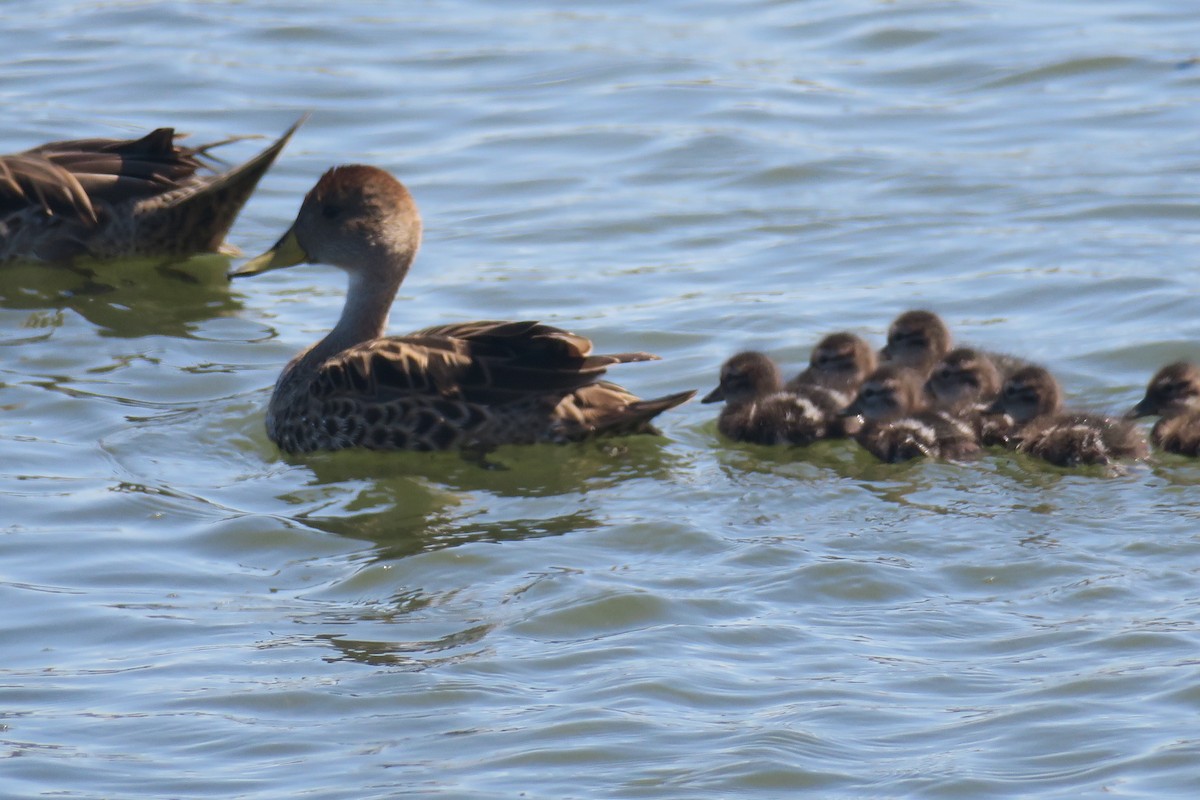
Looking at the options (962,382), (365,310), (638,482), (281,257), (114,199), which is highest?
(114,199)

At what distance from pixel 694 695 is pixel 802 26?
962 centimetres

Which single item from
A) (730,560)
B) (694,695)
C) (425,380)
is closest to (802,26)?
(425,380)

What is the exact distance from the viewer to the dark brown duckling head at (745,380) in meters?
8.07

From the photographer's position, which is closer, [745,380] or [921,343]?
[745,380]

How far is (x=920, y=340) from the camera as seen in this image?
27.7 ft

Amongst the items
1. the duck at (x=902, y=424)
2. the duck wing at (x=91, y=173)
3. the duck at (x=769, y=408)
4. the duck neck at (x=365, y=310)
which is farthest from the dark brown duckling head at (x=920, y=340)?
the duck wing at (x=91, y=173)

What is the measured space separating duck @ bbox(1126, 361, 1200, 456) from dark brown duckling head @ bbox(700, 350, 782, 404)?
53.0 inches

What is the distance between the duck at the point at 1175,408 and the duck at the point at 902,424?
2.14 ft

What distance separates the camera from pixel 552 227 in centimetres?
1098

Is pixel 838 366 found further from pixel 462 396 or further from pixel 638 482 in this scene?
pixel 462 396

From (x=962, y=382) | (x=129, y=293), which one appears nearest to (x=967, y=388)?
(x=962, y=382)

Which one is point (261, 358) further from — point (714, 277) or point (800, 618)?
point (800, 618)

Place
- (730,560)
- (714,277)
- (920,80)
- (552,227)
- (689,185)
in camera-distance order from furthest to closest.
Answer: (920,80) → (689,185) → (552,227) → (714,277) → (730,560)

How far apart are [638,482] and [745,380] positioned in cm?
71
